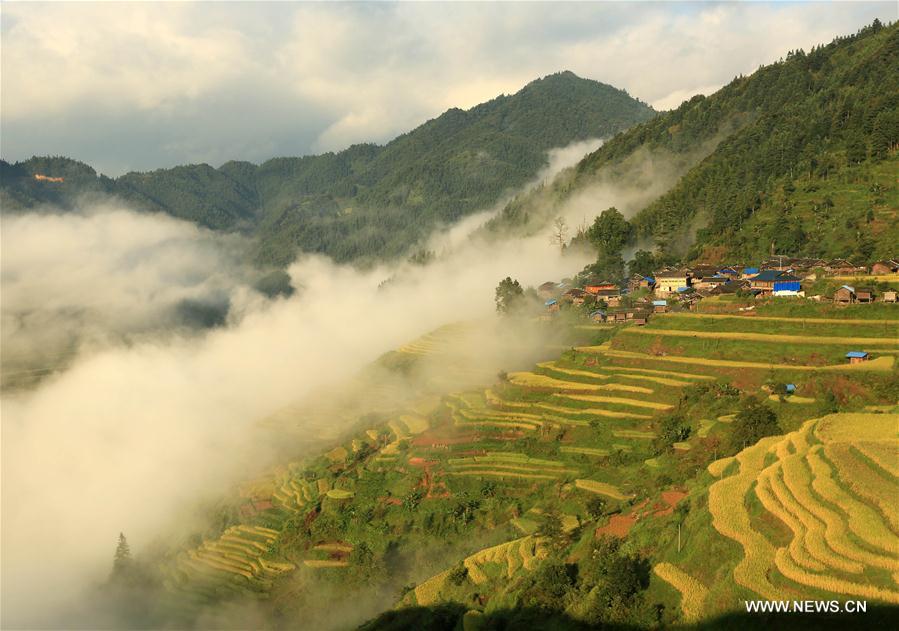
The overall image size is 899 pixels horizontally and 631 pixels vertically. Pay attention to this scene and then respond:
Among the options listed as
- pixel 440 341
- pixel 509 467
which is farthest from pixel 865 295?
pixel 440 341

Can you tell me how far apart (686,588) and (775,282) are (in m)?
46.7

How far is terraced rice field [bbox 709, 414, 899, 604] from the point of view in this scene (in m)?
23.3

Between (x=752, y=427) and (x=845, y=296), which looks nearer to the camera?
(x=752, y=427)

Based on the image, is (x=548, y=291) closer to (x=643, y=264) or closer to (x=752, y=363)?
(x=643, y=264)

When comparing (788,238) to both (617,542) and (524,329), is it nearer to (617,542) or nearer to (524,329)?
(524,329)

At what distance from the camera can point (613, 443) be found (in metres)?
48.4

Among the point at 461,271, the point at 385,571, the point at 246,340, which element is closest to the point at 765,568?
the point at 385,571

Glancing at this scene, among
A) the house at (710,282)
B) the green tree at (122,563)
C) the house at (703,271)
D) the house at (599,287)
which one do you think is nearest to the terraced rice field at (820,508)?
the house at (710,282)

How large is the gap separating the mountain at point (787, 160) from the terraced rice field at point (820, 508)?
44.7 meters

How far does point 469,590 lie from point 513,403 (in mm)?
23073

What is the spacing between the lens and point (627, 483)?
43.2m

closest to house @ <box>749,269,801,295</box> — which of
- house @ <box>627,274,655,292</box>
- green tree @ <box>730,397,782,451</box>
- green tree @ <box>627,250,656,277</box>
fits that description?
house @ <box>627,274,655,292</box>

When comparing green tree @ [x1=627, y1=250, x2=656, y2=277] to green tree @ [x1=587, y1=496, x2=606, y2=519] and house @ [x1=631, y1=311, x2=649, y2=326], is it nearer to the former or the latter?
house @ [x1=631, y1=311, x2=649, y2=326]

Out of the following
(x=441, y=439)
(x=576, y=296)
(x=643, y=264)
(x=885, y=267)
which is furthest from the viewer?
(x=643, y=264)
